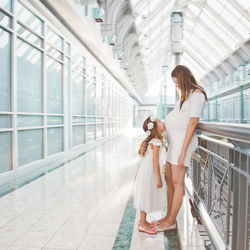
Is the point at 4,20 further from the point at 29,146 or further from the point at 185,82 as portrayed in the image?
the point at 185,82

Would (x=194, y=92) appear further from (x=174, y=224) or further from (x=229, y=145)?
(x=174, y=224)

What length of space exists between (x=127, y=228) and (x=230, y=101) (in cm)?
977

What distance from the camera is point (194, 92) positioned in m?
2.22

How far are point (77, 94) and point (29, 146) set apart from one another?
4.17 m

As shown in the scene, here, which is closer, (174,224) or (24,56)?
(174,224)

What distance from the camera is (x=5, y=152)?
490cm

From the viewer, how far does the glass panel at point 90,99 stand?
11445 mm

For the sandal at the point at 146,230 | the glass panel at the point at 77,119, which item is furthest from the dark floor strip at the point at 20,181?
the glass panel at the point at 77,119

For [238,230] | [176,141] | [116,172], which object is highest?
[176,141]

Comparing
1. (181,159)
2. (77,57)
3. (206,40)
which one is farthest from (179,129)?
(206,40)

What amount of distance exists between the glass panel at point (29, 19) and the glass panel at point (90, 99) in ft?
16.3

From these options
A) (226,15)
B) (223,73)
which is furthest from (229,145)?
(223,73)

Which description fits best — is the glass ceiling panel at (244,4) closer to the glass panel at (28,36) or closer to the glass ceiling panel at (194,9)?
the glass ceiling panel at (194,9)

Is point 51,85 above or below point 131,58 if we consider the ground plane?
below
